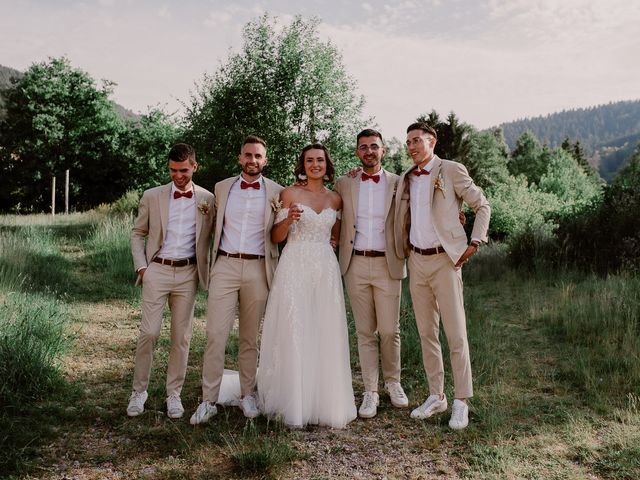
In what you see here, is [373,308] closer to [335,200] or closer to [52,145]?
[335,200]

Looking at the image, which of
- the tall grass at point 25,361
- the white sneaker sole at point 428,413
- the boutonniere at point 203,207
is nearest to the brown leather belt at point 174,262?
the boutonniere at point 203,207

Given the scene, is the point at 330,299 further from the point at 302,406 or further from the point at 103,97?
the point at 103,97

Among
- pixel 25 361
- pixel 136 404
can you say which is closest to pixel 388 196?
pixel 136 404

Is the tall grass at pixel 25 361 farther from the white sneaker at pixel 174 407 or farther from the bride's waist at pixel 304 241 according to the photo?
the bride's waist at pixel 304 241

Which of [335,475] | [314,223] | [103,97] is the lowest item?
[335,475]

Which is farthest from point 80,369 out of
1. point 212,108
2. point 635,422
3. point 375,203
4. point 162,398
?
point 212,108

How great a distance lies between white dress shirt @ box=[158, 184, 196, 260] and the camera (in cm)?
451

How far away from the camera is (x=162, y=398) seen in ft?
16.4

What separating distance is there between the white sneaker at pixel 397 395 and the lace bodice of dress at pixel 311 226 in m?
1.50

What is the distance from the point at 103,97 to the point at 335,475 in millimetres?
35711

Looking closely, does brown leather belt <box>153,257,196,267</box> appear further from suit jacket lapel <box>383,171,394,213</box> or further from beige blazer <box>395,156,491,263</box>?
beige blazer <box>395,156,491,263</box>

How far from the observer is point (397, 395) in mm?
4941

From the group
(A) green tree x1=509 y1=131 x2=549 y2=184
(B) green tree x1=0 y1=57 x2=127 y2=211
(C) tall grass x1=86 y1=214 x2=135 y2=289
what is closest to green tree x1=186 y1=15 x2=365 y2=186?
(C) tall grass x1=86 y1=214 x2=135 y2=289

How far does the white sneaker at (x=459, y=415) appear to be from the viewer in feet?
14.4
